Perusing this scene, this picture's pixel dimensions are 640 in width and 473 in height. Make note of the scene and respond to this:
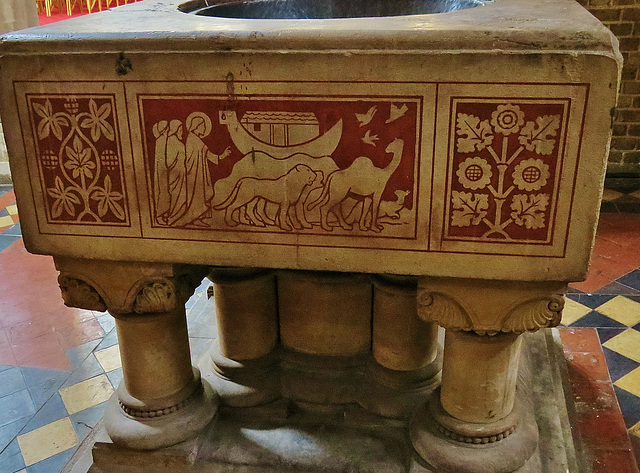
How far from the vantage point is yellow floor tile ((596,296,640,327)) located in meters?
2.64

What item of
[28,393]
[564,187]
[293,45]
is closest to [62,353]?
[28,393]

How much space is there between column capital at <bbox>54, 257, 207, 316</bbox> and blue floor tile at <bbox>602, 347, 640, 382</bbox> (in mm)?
1624

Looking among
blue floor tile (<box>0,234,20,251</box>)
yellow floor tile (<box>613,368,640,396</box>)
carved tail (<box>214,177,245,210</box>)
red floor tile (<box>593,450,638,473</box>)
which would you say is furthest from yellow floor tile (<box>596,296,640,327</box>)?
blue floor tile (<box>0,234,20,251</box>)

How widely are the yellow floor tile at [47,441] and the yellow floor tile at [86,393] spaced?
0.09 m

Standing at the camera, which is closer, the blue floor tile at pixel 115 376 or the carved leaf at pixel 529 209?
the carved leaf at pixel 529 209

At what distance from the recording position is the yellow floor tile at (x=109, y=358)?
7.89 ft

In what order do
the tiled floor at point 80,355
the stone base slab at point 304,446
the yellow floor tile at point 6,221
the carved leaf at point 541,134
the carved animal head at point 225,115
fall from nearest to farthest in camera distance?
1. the carved leaf at point 541,134
2. the carved animal head at point 225,115
3. the stone base slab at point 304,446
4. the tiled floor at point 80,355
5. the yellow floor tile at point 6,221

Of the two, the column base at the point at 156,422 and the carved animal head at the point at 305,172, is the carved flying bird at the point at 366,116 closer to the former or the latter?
the carved animal head at the point at 305,172

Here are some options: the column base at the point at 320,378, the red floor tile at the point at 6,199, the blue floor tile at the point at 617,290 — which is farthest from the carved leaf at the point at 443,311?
the red floor tile at the point at 6,199

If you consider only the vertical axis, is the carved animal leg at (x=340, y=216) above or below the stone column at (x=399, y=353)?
above

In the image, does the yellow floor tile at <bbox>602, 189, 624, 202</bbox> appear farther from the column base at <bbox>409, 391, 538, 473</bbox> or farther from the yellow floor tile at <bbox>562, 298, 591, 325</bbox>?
the column base at <bbox>409, 391, 538, 473</bbox>

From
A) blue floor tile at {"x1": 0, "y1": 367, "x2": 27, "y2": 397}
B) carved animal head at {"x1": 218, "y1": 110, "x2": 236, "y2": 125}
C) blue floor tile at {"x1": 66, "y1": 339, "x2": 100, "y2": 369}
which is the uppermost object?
carved animal head at {"x1": 218, "y1": 110, "x2": 236, "y2": 125}

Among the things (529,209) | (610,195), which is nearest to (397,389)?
A: (529,209)

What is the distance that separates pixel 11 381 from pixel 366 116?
71.4 inches
